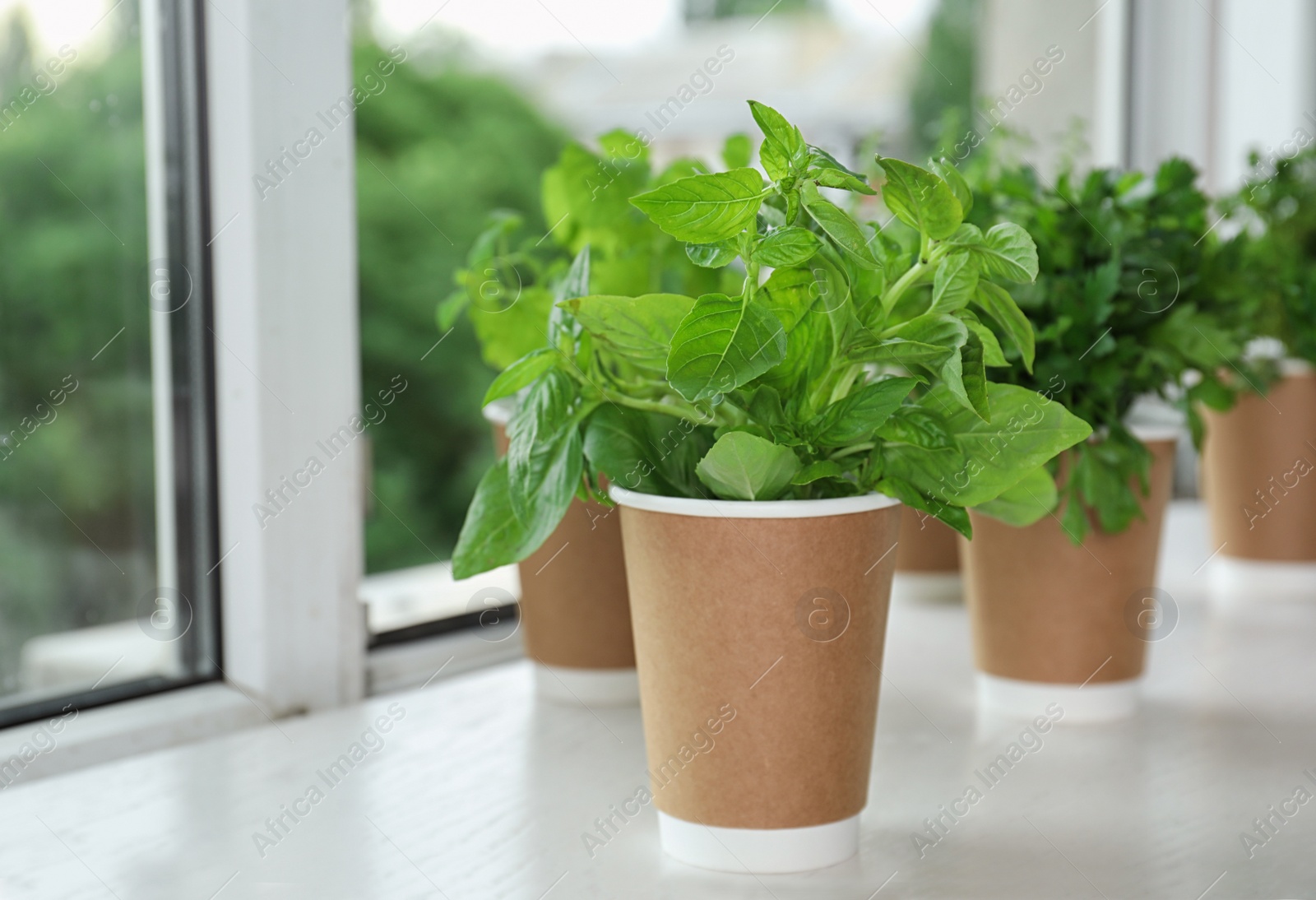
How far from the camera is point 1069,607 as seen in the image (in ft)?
2.30

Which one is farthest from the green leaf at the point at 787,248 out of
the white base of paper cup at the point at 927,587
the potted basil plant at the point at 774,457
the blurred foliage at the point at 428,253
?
the blurred foliage at the point at 428,253

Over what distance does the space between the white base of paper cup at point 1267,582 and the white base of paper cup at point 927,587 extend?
0.79ft

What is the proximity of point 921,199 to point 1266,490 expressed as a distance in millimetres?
729

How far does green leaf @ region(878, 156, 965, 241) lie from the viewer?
427 mm

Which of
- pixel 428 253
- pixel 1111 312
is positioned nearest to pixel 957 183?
pixel 1111 312

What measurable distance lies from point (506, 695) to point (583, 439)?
33cm

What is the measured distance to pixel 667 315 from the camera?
18.4 inches

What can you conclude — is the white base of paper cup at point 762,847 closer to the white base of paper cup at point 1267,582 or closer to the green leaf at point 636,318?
the green leaf at point 636,318

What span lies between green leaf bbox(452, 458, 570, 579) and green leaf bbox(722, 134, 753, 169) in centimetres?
28

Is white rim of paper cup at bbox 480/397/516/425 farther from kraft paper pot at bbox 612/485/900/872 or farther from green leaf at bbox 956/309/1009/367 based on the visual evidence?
green leaf at bbox 956/309/1009/367

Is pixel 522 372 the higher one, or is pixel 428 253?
pixel 428 253

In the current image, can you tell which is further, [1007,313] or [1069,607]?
[1069,607]

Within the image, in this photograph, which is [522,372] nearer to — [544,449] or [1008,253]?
A: [544,449]

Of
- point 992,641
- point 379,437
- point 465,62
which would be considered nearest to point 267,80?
point 992,641
